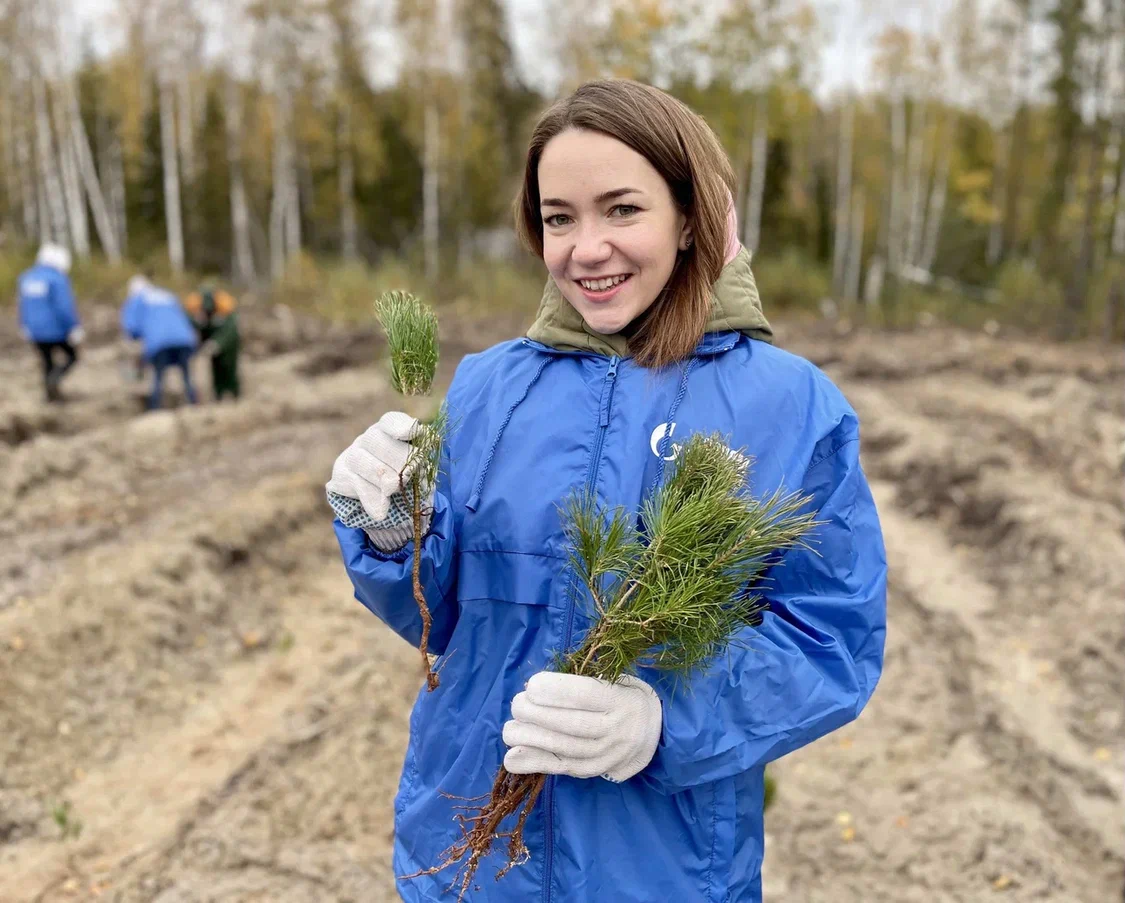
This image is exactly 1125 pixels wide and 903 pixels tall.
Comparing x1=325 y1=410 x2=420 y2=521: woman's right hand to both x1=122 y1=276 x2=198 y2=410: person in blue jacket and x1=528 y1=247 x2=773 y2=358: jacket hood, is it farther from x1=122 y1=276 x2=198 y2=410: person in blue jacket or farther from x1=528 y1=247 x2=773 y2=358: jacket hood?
x1=122 y1=276 x2=198 y2=410: person in blue jacket

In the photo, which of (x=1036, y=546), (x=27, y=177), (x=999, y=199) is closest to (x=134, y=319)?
(x=1036, y=546)

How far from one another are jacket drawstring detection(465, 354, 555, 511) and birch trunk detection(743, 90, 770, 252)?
1989 centimetres

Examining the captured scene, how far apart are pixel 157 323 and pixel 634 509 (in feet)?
30.1

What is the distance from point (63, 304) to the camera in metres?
9.48

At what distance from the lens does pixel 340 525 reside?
1481 mm

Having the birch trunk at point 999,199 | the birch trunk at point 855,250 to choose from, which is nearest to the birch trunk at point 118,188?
the birch trunk at point 855,250

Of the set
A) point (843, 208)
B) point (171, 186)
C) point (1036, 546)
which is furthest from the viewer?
point (843, 208)

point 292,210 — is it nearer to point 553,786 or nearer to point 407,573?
point 407,573

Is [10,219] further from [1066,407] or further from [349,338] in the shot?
[1066,407]

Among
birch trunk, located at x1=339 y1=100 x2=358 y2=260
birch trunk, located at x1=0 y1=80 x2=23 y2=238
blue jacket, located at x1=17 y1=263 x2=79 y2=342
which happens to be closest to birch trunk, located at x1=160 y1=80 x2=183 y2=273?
birch trunk, located at x1=339 y1=100 x2=358 y2=260

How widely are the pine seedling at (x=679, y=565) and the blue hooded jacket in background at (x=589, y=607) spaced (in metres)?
0.04

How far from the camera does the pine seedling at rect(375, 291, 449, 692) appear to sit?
141 centimetres

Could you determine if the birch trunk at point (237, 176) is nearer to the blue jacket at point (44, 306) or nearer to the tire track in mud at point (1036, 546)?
the blue jacket at point (44, 306)

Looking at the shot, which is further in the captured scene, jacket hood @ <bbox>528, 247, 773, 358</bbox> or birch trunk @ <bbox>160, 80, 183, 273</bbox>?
birch trunk @ <bbox>160, 80, 183, 273</bbox>
